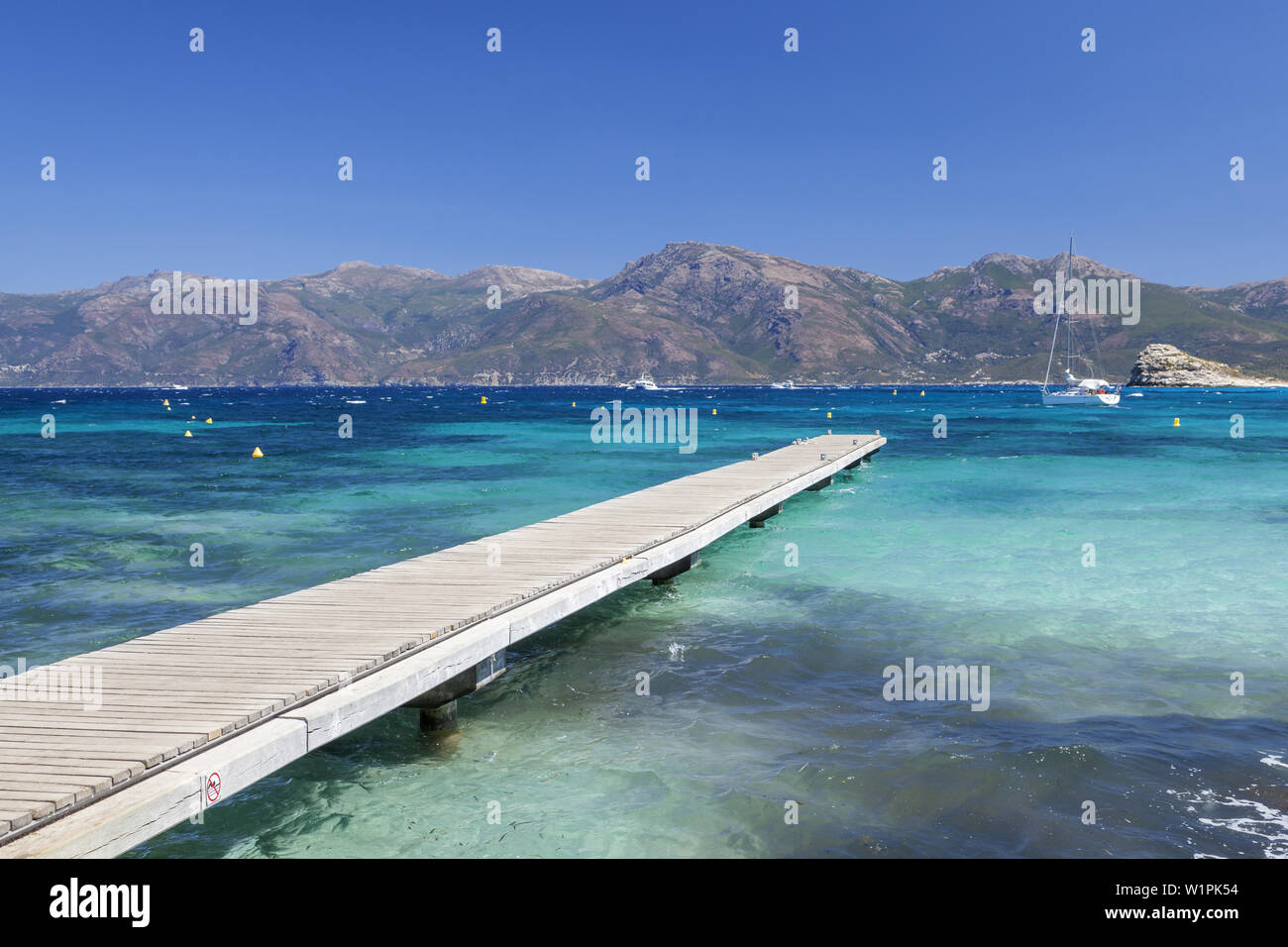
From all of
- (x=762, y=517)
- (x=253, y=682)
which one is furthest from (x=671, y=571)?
(x=253, y=682)

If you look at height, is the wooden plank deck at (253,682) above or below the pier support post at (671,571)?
above

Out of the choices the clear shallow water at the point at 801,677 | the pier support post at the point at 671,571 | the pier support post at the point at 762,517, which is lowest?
the clear shallow water at the point at 801,677

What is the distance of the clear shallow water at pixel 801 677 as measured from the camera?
7.38m

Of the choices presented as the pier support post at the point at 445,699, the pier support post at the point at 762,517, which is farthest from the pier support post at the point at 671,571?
the pier support post at the point at 445,699

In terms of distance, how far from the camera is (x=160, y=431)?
69.4 metres

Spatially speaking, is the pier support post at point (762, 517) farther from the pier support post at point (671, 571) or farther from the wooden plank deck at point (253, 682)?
the wooden plank deck at point (253, 682)

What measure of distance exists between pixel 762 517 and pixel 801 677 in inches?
477

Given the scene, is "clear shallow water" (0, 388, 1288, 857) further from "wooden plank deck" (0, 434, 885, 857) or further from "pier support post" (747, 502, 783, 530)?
"wooden plank deck" (0, 434, 885, 857)

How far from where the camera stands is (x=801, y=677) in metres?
10.9

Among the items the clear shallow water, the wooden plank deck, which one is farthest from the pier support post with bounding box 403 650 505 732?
the wooden plank deck

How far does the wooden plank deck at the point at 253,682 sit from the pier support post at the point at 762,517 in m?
8.31

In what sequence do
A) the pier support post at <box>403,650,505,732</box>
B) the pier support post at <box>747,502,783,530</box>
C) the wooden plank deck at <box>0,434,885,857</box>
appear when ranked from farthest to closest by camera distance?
the pier support post at <box>747,502,783,530</box> < the pier support post at <box>403,650,505,732</box> < the wooden plank deck at <box>0,434,885,857</box>

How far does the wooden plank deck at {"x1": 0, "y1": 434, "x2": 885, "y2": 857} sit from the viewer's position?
552 cm

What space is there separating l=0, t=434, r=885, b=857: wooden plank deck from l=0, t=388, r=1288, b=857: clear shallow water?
3.32 feet
